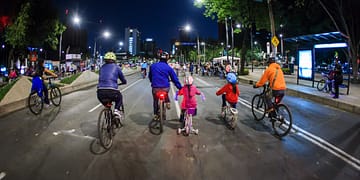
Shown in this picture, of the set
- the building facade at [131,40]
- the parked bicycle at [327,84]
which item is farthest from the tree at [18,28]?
the building facade at [131,40]

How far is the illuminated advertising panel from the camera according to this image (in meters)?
19.8

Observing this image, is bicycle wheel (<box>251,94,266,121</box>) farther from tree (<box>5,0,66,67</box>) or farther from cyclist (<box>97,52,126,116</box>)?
tree (<box>5,0,66,67</box>)

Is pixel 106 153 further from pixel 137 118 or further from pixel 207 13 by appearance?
pixel 207 13

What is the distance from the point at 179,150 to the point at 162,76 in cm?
213

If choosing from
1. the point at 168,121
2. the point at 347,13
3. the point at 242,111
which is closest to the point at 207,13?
the point at 347,13

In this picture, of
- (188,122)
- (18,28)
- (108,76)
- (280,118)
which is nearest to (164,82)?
(188,122)

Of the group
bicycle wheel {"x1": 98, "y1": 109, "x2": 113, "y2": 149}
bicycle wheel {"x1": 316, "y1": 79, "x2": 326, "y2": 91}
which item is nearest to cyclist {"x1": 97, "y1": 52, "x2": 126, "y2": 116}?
bicycle wheel {"x1": 98, "y1": 109, "x2": 113, "y2": 149}

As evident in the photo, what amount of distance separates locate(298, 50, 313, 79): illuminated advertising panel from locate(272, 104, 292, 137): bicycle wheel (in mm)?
12499

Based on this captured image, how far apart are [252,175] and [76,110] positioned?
8.04 m

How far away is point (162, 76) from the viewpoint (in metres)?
8.13

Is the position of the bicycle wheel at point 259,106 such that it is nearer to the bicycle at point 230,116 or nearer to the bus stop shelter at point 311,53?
the bicycle at point 230,116

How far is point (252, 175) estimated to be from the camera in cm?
528

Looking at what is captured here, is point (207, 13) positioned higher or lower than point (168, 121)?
higher

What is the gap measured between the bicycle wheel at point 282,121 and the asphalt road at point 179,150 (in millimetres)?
216
